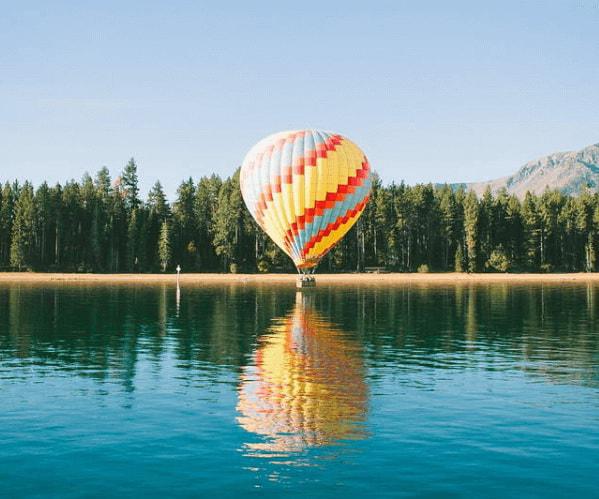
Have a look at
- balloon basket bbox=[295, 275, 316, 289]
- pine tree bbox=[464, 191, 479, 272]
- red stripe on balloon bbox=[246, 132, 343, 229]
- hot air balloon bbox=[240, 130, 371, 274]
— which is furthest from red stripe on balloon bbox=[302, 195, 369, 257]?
pine tree bbox=[464, 191, 479, 272]

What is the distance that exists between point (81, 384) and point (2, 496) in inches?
607

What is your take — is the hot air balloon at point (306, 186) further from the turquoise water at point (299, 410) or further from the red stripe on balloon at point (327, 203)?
the turquoise water at point (299, 410)

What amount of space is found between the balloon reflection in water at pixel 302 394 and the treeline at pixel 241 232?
117 m

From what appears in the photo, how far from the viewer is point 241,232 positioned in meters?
169

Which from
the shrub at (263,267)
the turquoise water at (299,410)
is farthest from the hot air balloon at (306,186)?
the shrub at (263,267)

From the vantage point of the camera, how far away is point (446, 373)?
37.3 metres

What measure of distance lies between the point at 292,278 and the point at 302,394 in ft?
394

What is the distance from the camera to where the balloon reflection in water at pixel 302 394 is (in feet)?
80.8

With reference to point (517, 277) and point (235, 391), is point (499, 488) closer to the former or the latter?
point (235, 391)

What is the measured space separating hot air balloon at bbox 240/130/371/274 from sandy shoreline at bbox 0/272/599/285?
161 ft

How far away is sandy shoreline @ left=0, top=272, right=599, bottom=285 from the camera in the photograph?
485 ft

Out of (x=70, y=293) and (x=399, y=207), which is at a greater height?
(x=399, y=207)

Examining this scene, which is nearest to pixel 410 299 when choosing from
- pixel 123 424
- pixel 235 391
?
pixel 235 391

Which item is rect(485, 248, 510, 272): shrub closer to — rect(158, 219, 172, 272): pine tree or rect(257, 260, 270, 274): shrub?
rect(257, 260, 270, 274): shrub
